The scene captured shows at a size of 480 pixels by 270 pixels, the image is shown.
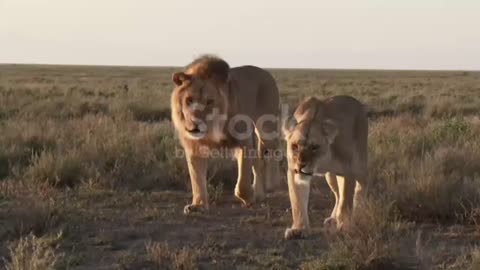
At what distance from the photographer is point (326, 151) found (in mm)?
6938

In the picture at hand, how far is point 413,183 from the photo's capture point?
28.5ft

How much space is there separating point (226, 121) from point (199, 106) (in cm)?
52

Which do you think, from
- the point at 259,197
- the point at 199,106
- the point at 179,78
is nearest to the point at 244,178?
the point at 259,197

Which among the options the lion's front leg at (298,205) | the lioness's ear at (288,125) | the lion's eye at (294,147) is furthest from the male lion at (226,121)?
the lion's eye at (294,147)

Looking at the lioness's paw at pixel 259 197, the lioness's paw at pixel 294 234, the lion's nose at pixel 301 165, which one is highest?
the lion's nose at pixel 301 165

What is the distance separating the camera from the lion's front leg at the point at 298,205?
7109mm

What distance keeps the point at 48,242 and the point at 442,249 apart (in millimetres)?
3681

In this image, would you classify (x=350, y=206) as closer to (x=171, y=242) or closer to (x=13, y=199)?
(x=171, y=242)

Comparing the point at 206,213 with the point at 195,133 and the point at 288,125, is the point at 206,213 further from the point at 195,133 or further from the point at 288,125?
the point at 288,125

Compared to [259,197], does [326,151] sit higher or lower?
higher

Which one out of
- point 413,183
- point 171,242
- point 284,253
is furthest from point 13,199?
point 413,183

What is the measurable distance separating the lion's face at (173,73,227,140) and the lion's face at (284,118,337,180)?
1.42m

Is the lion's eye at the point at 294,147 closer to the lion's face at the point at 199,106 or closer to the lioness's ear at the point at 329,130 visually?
the lioness's ear at the point at 329,130

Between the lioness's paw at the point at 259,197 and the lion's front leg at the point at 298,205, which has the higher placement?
the lion's front leg at the point at 298,205
